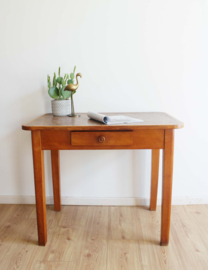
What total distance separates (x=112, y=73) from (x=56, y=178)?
0.91 m

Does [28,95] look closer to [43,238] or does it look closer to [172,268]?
[43,238]

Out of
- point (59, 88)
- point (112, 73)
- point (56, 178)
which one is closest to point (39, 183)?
point (56, 178)

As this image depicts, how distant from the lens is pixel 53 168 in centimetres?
195

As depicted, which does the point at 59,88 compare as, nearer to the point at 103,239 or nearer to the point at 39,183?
the point at 39,183

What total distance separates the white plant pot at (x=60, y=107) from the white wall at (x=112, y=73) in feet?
0.67

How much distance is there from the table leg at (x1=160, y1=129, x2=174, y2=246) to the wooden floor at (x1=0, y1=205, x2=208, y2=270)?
10 cm

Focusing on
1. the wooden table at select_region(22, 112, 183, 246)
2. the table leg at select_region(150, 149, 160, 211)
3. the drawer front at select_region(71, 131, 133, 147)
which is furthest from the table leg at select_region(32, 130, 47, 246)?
the table leg at select_region(150, 149, 160, 211)

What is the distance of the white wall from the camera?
185cm

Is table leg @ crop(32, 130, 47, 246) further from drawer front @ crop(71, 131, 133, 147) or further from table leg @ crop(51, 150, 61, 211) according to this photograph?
table leg @ crop(51, 150, 61, 211)

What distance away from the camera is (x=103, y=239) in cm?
163

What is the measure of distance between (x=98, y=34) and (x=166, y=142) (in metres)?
0.98

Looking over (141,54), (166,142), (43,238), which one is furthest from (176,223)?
(141,54)

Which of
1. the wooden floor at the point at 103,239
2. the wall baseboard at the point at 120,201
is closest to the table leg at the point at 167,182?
the wooden floor at the point at 103,239

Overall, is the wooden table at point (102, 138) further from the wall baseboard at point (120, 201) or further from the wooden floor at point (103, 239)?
the wall baseboard at point (120, 201)
